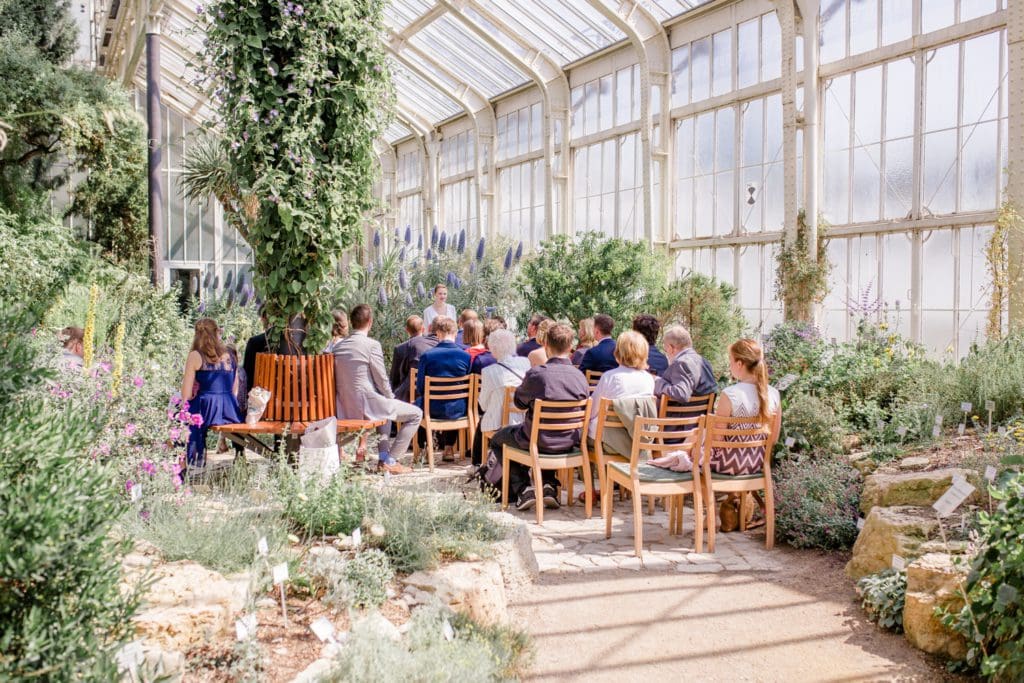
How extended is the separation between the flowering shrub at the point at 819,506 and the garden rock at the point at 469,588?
2.05 metres

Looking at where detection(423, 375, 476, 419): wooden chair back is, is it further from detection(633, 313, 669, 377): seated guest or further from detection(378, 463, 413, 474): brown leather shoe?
detection(633, 313, 669, 377): seated guest

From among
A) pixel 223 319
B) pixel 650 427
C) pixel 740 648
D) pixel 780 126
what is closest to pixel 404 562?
pixel 740 648

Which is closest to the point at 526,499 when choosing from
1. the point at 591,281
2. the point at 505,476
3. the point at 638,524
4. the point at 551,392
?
the point at 505,476

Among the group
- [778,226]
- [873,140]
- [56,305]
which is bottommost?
[56,305]

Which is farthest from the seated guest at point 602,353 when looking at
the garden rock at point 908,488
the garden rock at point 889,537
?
the garden rock at point 889,537

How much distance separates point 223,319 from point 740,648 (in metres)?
7.65

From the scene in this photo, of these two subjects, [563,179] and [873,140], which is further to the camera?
[563,179]

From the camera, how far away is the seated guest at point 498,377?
242 inches

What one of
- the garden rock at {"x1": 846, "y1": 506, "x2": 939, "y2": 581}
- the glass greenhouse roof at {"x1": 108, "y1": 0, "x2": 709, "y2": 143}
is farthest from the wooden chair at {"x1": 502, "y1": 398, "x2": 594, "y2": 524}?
the glass greenhouse roof at {"x1": 108, "y1": 0, "x2": 709, "y2": 143}

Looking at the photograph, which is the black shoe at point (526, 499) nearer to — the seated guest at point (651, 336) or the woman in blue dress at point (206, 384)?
the seated guest at point (651, 336)

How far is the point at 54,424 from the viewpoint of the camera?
6.61 feet

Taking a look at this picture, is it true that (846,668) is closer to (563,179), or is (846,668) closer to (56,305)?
(56,305)

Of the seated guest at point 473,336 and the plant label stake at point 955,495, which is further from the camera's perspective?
the seated guest at point 473,336

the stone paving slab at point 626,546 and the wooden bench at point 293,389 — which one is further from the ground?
the wooden bench at point 293,389
